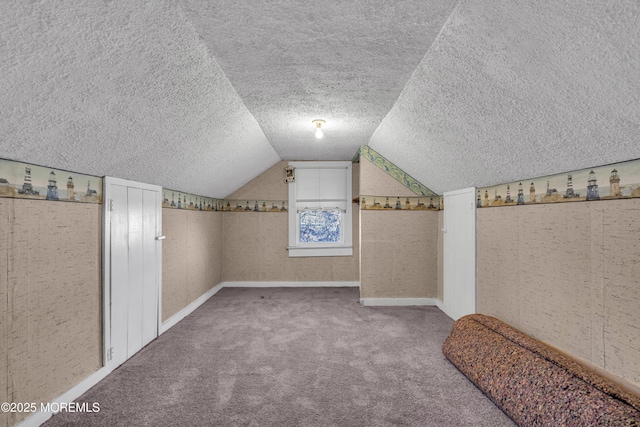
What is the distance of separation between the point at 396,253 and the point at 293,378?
2.66 metres

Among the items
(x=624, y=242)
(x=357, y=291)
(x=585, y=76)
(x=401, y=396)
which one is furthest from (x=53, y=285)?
(x=357, y=291)

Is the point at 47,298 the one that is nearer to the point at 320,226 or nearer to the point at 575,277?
the point at 575,277

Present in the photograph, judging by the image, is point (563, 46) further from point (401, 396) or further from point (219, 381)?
point (219, 381)

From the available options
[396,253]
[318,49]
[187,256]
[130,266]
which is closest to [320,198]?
[396,253]

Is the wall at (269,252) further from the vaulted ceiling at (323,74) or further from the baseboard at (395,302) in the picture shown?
the vaulted ceiling at (323,74)

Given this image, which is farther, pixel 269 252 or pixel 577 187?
pixel 269 252

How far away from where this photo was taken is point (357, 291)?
18.6 ft

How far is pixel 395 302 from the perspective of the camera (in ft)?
15.8

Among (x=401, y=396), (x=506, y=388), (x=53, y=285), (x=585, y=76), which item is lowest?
(x=401, y=396)

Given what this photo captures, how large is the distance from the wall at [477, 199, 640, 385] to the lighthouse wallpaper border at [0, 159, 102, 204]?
3503 mm

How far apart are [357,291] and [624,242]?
410 cm

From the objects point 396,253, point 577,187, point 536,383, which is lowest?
point 536,383

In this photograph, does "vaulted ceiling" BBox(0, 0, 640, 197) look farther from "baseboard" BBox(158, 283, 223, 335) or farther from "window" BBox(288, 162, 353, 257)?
"window" BBox(288, 162, 353, 257)

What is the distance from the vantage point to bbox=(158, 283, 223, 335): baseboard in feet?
12.3
